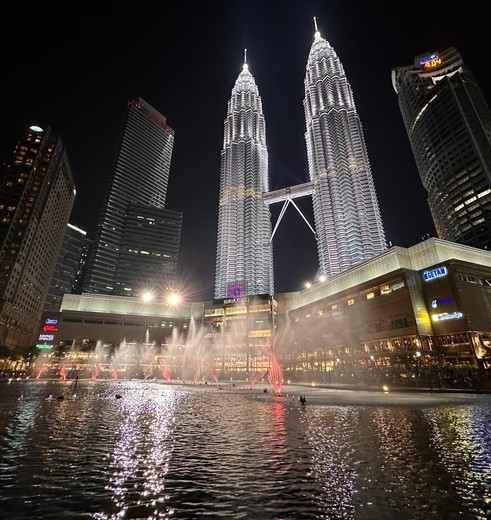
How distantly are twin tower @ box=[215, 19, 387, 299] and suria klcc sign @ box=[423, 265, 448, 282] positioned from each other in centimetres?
6542

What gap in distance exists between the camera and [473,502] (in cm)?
689

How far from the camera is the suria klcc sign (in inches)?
2648

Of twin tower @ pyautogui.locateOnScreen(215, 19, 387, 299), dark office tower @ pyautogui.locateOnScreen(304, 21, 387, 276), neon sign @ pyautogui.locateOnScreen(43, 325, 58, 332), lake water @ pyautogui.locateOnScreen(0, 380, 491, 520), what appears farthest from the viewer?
twin tower @ pyautogui.locateOnScreen(215, 19, 387, 299)

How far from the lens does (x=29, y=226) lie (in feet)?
397

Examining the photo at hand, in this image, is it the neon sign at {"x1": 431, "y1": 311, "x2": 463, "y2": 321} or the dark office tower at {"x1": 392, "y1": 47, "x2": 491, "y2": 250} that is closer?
the neon sign at {"x1": 431, "y1": 311, "x2": 463, "y2": 321}

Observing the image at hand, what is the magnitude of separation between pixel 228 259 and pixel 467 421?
163 m

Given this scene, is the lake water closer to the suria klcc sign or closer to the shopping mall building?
the shopping mall building

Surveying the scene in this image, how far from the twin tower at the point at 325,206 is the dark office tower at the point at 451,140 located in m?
32.0

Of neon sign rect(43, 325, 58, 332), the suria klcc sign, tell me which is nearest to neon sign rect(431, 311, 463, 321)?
the suria klcc sign

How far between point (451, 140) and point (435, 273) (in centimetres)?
11108

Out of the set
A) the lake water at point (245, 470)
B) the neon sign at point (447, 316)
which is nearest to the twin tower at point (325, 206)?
the neon sign at point (447, 316)

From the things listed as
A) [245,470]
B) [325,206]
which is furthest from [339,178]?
[245,470]

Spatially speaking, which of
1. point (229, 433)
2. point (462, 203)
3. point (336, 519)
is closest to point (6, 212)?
point (229, 433)

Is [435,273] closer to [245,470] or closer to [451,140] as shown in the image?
[245,470]
